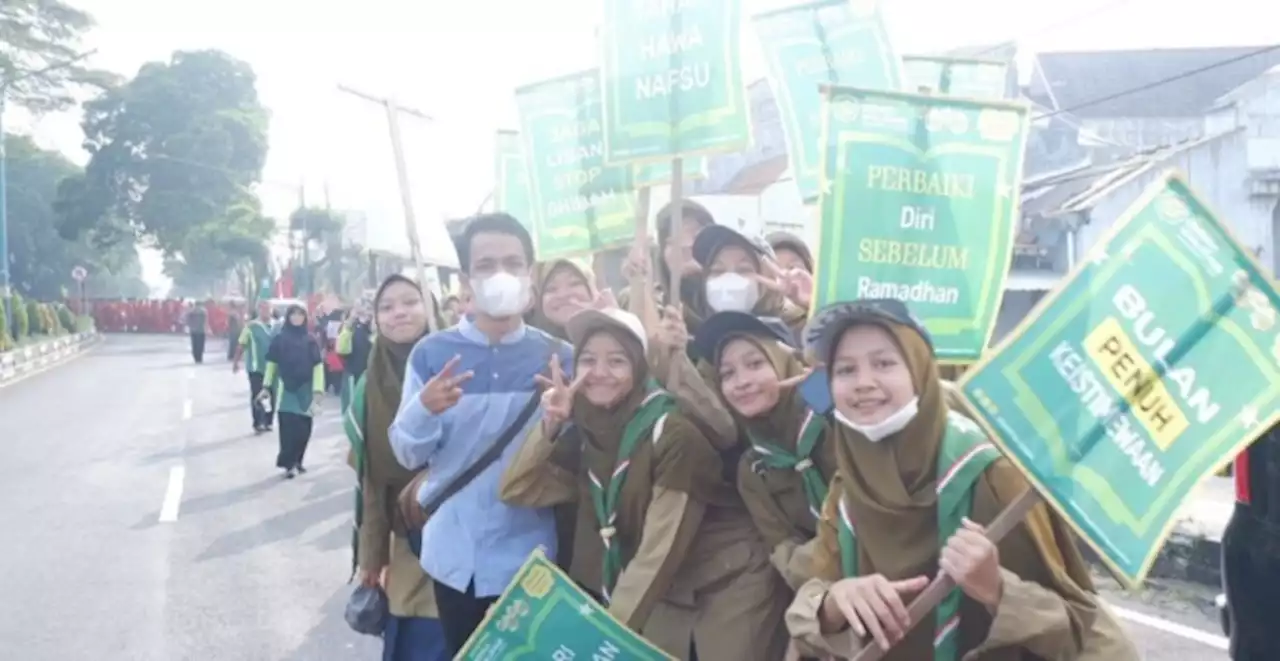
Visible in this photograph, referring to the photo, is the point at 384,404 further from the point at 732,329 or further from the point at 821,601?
the point at 821,601

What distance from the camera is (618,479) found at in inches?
133

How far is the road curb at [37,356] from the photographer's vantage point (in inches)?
1051

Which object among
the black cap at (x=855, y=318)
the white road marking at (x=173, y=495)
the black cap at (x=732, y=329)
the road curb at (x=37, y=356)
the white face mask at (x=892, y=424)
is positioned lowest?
the road curb at (x=37, y=356)

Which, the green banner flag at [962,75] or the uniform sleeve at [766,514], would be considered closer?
the uniform sleeve at [766,514]

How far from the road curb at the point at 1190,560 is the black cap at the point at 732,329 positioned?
4416 mm

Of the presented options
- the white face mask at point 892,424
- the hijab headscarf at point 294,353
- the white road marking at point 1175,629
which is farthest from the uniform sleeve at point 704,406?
the hijab headscarf at point 294,353

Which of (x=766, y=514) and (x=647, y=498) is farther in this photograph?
(x=647, y=498)

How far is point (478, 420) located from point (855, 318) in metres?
1.61

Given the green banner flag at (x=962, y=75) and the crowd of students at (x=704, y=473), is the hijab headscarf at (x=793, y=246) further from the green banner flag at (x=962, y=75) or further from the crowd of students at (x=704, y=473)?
the green banner flag at (x=962, y=75)

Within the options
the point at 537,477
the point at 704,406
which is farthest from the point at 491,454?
the point at 704,406

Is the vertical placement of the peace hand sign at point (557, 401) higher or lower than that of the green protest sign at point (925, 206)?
lower

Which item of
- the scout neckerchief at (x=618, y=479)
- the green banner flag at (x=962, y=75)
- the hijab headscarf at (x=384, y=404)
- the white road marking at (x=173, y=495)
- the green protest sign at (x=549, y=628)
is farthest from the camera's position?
the white road marking at (x=173, y=495)

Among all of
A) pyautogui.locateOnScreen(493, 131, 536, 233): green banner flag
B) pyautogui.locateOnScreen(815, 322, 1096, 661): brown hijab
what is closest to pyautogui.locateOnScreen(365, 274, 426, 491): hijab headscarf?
pyautogui.locateOnScreen(493, 131, 536, 233): green banner flag

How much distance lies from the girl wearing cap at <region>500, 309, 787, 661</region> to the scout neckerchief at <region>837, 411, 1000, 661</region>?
0.86 m
